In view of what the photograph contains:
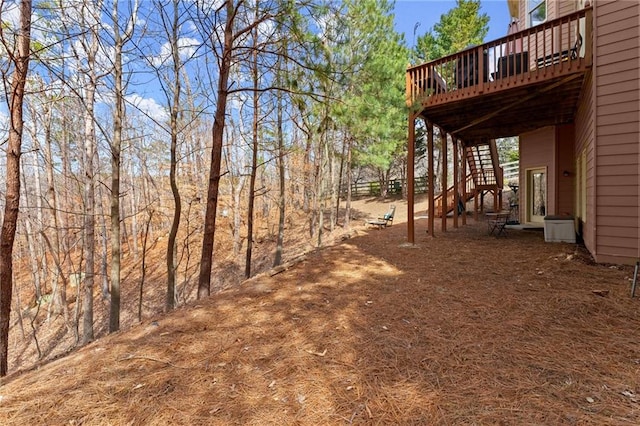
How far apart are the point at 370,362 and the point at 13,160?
428cm

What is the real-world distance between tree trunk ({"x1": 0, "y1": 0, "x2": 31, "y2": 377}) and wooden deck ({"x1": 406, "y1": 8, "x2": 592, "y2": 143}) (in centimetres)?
602

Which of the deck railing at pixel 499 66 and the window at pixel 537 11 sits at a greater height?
the window at pixel 537 11

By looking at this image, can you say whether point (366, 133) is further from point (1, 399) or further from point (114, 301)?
point (1, 399)

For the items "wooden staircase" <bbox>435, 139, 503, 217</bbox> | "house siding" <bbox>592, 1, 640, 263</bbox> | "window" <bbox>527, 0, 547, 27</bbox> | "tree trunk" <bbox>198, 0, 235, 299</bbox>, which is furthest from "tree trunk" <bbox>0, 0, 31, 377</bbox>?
"wooden staircase" <bbox>435, 139, 503, 217</bbox>

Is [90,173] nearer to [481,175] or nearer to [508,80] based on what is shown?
[508,80]

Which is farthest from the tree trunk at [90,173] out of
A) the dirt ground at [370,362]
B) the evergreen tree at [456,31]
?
the evergreen tree at [456,31]

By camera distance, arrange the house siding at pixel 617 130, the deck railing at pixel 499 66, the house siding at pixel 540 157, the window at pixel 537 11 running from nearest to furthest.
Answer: the house siding at pixel 617 130, the deck railing at pixel 499 66, the window at pixel 537 11, the house siding at pixel 540 157

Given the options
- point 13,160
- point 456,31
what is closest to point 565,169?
point 13,160

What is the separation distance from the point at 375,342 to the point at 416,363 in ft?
1.34

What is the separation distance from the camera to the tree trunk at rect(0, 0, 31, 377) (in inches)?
127

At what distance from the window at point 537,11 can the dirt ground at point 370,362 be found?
25.6ft

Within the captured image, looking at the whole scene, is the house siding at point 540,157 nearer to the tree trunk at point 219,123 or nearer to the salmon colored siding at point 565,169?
the salmon colored siding at point 565,169

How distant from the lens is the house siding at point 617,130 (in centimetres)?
439

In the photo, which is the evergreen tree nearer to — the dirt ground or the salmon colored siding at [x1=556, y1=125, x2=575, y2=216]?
the salmon colored siding at [x1=556, y1=125, x2=575, y2=216]
